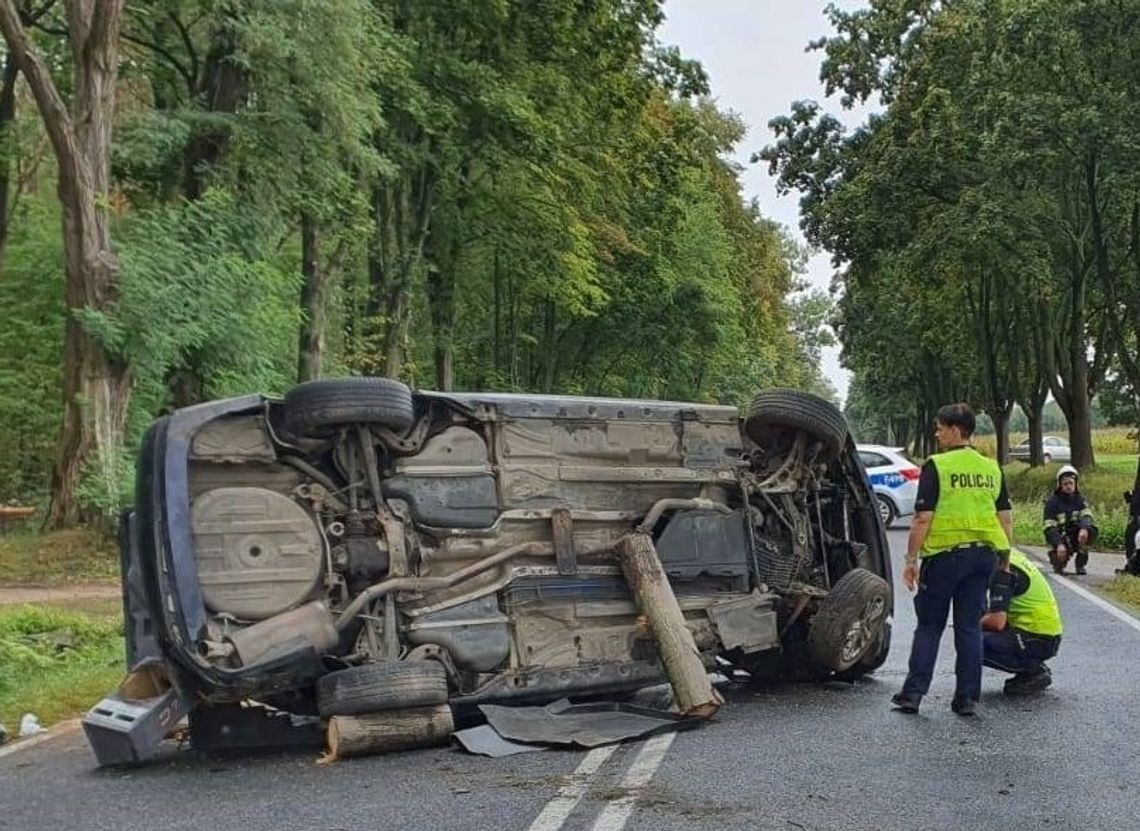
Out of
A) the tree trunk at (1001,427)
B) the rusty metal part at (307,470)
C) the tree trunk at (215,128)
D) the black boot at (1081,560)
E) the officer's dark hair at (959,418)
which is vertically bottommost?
the black boot at (1081,560)

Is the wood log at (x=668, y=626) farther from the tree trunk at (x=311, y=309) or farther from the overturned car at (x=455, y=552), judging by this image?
the tree trunk at (x=311, y=309)

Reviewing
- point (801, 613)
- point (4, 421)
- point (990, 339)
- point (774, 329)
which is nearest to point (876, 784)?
point (801, 613)

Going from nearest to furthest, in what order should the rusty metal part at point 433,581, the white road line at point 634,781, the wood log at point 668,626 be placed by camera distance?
the white road line at point 634,781, the rusty metal part at point 433,581, the wood log at point 668,626

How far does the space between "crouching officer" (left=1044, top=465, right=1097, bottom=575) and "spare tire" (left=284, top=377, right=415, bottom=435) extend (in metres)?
10.9

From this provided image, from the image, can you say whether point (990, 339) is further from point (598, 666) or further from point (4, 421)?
point (598, 666)

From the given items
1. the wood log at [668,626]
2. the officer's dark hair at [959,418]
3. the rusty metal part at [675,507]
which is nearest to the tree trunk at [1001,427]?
the officer's dark hair at [959,418]

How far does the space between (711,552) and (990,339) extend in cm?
2970

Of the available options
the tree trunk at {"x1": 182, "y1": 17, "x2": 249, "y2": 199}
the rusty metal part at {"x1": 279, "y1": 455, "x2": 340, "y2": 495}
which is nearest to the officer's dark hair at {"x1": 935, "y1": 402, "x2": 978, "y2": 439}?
the rusty metal part at {"x1": 279, "y1": 455, "x2": 340, "y2": 495}

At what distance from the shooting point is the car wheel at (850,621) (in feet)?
25.1

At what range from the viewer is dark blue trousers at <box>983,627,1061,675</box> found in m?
7.41

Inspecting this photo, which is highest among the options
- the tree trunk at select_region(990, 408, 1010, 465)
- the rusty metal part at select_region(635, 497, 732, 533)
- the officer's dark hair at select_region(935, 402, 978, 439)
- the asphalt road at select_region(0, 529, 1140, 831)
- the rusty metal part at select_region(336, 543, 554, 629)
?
the tree trunk at select_region(990, 408, 1010, 465)

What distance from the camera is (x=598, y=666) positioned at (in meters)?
6.95

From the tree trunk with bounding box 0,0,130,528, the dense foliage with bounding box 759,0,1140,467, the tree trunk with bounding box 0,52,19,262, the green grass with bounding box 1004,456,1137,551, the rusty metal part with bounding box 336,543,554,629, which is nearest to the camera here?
the rusty metal part with bounding box 336,543,554,629

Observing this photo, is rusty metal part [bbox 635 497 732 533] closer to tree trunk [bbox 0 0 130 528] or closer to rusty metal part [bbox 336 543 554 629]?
rusty metal part [bbox 336 543 554 629]
